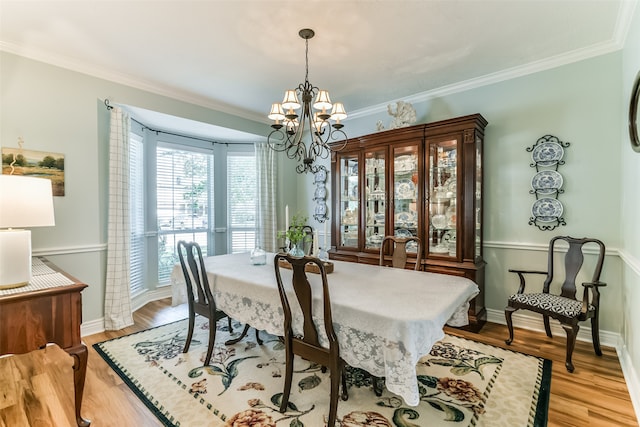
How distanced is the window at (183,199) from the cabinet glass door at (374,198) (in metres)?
2.04

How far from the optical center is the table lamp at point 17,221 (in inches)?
64.2

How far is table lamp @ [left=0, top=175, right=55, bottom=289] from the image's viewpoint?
1629mm

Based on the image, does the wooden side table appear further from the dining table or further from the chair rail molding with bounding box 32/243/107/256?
the chair rail molding with bounding box 32/243/107/256

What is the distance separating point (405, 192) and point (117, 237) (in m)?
3.23

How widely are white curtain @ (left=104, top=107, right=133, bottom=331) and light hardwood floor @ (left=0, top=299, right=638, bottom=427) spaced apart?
0.46 metres

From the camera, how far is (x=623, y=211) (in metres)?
2.54

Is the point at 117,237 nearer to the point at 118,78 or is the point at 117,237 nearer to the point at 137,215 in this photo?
the point at 137,215

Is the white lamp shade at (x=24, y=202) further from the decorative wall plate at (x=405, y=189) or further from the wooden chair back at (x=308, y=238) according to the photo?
the decorative wall plate at (x=405, y=189)

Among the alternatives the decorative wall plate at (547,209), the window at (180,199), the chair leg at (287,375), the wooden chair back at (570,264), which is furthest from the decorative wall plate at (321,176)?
the chair leg at (287,375)

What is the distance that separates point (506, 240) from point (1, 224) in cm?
404

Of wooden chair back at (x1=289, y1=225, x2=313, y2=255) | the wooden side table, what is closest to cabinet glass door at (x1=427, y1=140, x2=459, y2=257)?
wooden chair back at (x1=289, y1=225, x2=313, y2=255)

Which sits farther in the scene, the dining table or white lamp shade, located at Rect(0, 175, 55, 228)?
white lamp shade, located at Rect(0, 175, 55, 228)

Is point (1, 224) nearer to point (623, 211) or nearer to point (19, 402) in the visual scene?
point (19, 402)

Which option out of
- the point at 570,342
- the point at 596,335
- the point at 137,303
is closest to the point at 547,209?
the point at 596,335
